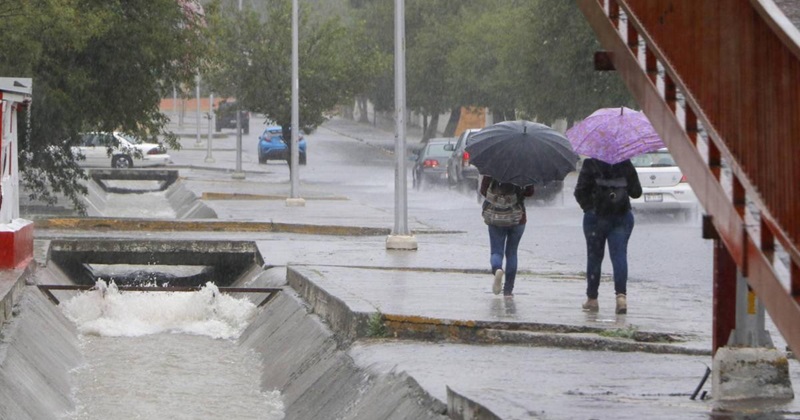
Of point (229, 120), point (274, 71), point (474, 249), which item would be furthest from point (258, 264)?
point (229, 120)

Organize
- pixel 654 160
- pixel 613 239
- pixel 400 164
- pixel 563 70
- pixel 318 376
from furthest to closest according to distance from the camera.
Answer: pixel 563 70
pixel 654 160
pixel 400 164
pixel 613 239
pixel 318 376

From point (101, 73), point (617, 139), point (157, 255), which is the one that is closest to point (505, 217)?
point (617, 139)

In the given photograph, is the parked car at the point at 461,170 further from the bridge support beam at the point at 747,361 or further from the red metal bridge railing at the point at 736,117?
the red metal bridge railing at the point at 736,117

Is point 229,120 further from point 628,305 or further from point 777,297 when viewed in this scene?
point 777,297

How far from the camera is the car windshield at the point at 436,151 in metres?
43.0

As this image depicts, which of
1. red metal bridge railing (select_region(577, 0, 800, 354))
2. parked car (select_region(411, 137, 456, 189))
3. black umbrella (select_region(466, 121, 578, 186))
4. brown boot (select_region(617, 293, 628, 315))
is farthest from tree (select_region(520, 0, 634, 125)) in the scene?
red metal bridge railing (select_region(577, 0, 800, 354))

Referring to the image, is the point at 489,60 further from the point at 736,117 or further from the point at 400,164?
the point at 736,117

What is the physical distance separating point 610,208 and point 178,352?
17.3ft

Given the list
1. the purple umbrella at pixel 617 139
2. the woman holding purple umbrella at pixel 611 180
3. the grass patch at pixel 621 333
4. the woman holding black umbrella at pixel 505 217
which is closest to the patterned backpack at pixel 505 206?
the woman holding black umbrella at pixel 505 217

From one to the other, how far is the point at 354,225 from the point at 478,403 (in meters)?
17.7

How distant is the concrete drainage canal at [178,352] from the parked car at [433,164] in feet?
71.8

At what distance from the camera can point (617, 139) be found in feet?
38.6

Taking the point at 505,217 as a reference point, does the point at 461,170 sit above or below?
below

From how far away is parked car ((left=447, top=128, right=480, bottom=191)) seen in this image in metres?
38.4
